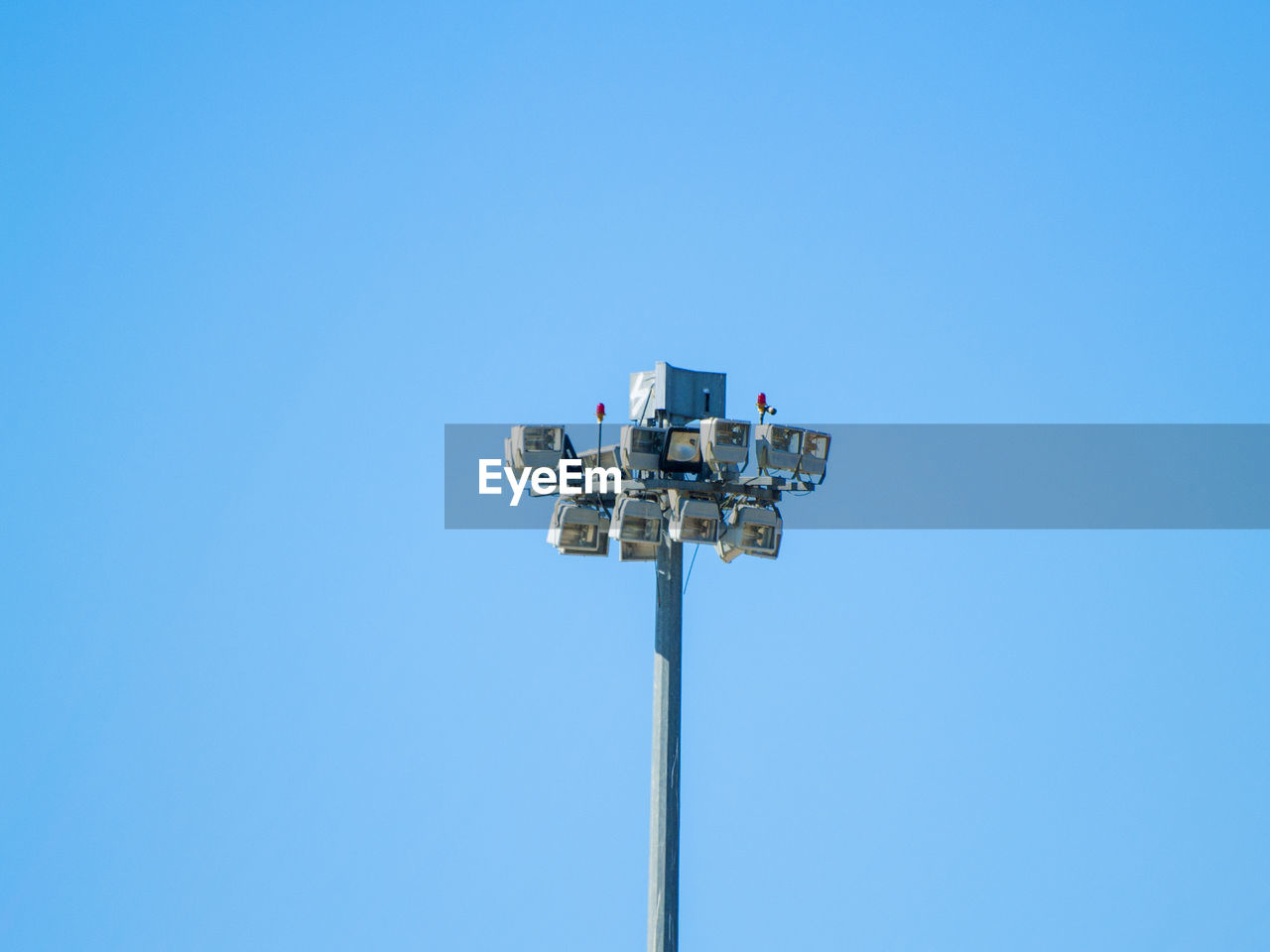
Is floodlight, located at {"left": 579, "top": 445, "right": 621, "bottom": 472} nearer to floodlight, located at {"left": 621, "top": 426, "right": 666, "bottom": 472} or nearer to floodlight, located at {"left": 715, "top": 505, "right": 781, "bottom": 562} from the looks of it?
floodlight, located at {"left": 621, "top": 426, "right": 666, "bottom": 472}

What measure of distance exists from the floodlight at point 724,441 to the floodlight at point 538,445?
1.36 m

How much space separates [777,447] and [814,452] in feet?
1.43

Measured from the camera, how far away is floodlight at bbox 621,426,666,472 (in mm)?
12711

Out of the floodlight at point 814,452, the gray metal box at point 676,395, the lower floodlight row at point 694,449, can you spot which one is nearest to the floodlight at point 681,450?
the lower floodlight row at point 694,449

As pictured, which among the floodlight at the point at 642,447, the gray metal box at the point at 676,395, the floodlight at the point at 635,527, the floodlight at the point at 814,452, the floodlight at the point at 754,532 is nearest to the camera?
the floodlight at the point at 635,527

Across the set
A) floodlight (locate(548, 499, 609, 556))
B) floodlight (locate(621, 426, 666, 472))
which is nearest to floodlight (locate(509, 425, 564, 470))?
floodlight (locate(548, 499, 609, 556))

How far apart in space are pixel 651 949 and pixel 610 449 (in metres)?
4.61

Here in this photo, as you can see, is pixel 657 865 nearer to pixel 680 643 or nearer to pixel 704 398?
pixel 680 643

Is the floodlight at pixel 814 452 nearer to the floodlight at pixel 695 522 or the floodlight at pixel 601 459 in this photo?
the floodlight at pixel 695 522

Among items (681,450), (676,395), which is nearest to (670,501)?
(681,450)

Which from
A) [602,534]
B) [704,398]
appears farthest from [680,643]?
[704,398]

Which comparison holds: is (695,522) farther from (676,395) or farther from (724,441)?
(676,395)

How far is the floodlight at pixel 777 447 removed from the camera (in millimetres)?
12781

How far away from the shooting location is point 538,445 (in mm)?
13047
